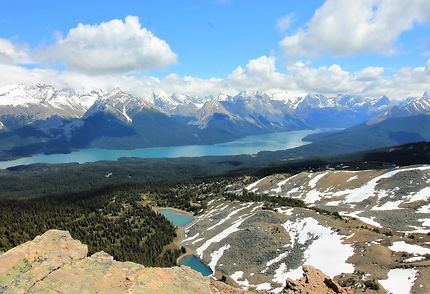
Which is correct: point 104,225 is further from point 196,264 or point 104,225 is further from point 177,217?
point 196,264

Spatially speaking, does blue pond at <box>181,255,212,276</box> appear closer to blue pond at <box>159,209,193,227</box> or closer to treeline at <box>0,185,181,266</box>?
treeline at <box>0,185,181,266</box>

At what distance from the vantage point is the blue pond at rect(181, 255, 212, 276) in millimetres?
103938

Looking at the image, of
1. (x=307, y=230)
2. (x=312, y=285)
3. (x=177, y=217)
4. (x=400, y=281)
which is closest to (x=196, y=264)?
(x=307, y=230)

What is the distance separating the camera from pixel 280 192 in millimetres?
188750

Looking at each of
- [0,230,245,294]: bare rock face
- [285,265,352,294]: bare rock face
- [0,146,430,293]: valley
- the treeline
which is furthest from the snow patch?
the treeline

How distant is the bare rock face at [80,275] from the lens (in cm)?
2194

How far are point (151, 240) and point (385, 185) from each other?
89533 mm

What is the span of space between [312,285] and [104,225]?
13408cm

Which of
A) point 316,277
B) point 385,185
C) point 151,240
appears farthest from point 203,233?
point 316,277

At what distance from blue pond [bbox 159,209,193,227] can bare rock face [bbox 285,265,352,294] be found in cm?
13146

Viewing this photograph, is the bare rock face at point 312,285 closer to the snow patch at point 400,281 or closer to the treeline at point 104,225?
the snow patch at point 400,281

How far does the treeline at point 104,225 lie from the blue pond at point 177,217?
24.0ft

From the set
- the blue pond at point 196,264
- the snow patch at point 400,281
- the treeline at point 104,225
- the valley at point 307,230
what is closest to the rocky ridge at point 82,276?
the snow patch at point 400,281

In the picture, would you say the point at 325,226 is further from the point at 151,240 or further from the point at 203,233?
the point at 151,240
